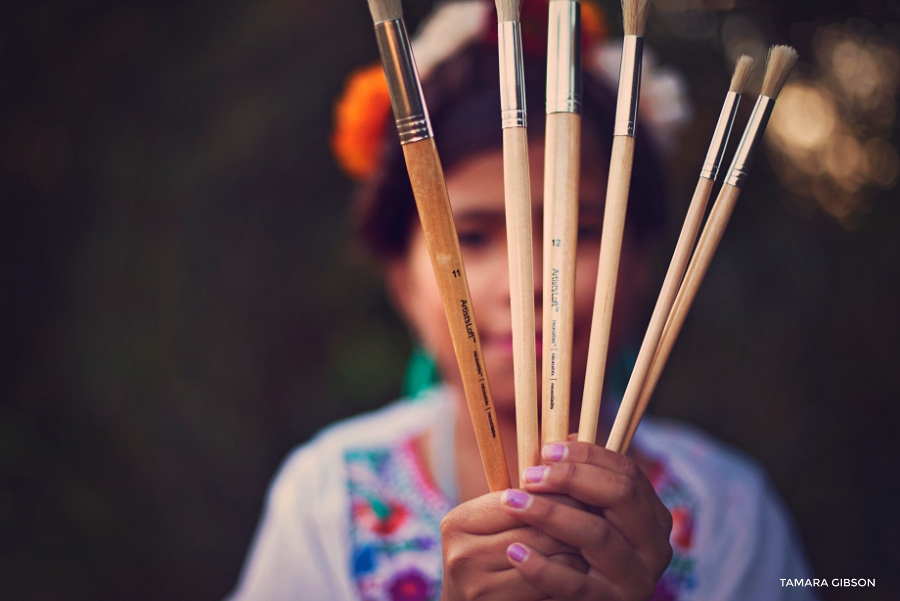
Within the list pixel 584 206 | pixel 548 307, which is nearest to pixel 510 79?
pixel 548 307

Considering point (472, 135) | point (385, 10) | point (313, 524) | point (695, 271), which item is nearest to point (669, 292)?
point (695, 271)

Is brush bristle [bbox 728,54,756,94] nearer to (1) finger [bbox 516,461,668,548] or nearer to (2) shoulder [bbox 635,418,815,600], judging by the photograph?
(1) finger [bbox 516,461,668,548]

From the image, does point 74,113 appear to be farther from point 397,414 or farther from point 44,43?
point 397,414

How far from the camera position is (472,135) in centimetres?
40

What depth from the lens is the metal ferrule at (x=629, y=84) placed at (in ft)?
0.66

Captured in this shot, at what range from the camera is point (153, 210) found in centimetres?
65

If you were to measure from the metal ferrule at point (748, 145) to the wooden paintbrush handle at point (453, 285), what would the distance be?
3.9 inches

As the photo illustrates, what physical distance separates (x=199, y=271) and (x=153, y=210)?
0.08 metres

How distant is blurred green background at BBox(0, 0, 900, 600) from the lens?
0.59 metres

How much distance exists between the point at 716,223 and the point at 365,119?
0.31m

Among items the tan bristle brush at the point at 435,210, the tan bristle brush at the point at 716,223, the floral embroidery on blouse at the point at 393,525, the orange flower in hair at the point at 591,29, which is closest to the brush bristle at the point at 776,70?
the tan bristle brush at the point at 716,223

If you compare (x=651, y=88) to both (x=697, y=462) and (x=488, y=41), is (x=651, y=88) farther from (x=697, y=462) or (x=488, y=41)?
(x=697, y=462)

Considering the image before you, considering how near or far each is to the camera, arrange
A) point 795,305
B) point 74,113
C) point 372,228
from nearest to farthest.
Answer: point 372,228 < point 74,113 < point 795,305

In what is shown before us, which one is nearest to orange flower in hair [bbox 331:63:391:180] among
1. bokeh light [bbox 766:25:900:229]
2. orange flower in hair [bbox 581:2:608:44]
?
orange flower in hair [bbox 581:2:608:44]
